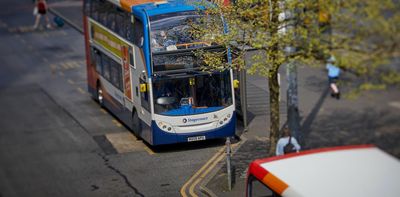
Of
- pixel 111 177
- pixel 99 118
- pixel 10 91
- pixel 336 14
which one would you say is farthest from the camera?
pixel 10 91

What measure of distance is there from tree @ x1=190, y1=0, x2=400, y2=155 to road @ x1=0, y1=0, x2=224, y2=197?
3.75 metres

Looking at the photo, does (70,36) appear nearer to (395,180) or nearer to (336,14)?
(336,14)

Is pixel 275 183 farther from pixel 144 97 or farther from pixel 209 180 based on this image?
pixel 144 97

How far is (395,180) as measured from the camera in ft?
48.1

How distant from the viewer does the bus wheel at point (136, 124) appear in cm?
2831

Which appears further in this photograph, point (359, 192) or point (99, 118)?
point (99, 118)

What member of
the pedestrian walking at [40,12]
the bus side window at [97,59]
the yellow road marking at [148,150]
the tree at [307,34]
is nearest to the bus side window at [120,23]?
the bus side window at [97,59]

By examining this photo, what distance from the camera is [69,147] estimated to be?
28938mm

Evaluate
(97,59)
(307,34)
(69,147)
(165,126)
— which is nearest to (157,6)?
(165,126)

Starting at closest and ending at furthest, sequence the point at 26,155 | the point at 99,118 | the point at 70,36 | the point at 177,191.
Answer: the point at 177,191 < the point at 26,155 < the point at 99,118 < the point at 70,36

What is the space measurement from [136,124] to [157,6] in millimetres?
3889

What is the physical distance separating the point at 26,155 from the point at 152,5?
19.2 feet

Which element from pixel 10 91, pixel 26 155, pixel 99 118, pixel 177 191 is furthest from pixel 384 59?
pixel 10 91

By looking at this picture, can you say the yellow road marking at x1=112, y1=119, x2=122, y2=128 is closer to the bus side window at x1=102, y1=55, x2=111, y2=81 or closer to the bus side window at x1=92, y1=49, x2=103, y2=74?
the bus side window at x1=102, y1=55, x2=111, y2=81
